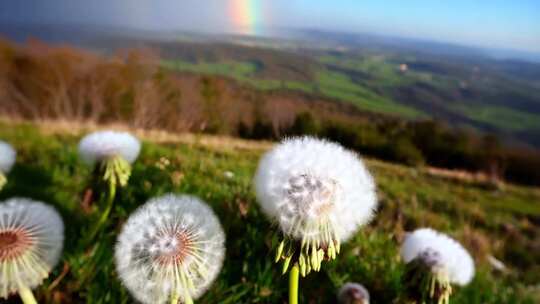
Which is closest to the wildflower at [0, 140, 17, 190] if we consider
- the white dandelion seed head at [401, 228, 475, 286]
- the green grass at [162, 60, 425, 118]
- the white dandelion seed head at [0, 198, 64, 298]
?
the white dandelion seed head at [0, 198, 64, 298]

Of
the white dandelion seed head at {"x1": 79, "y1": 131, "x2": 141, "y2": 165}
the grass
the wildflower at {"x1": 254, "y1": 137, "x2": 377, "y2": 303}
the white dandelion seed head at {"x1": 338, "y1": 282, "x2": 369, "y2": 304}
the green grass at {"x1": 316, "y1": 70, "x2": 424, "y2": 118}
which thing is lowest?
the green grass at {"x1": 316, "y1": 70, "x2": 424, "y2": 118}

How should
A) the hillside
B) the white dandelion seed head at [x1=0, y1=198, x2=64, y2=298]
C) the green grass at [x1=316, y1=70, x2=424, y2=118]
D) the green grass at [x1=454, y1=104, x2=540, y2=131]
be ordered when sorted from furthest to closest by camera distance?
the green grass at [x1=454, y1=104, x2=540, y2=131], the hillside, the green grass at [x1=316, y1=70, x2=424, y2=118], the white dandelion seed head at [x1=0, y1=198, x2=64, y2=298]

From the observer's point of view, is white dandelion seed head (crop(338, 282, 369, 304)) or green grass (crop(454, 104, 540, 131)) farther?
green grass (crop(454, 104, 540, 131))

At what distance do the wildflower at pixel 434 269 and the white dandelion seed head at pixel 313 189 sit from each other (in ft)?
3.02

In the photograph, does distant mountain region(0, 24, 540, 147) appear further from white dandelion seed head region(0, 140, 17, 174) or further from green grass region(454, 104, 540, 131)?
white dandelion seed head region(0, 140, 17, 174)

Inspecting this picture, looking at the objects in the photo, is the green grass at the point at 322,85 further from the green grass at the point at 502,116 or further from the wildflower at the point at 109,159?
the wildflower at the point at 109,159

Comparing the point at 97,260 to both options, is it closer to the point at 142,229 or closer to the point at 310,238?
the point at 142,229

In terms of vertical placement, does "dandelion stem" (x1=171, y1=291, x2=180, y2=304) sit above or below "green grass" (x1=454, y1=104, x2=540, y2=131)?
above

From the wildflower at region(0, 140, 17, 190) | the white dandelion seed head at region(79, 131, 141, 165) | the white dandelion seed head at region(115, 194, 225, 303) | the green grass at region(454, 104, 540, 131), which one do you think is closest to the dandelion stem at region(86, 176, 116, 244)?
the white dandelion seed head at region(79, 131, 141, 165)

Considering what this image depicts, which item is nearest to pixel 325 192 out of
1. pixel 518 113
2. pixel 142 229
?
pixel 142 229

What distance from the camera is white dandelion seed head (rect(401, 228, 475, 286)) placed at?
95.9 inches

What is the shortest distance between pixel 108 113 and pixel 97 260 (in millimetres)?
49581

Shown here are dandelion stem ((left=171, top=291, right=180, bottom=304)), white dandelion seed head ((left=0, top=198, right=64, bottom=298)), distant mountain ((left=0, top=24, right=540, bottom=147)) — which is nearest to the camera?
dandelion stem ((left=171, top=291, right=180, bottom=304))

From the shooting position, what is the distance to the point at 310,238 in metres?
1.59
